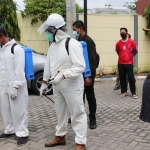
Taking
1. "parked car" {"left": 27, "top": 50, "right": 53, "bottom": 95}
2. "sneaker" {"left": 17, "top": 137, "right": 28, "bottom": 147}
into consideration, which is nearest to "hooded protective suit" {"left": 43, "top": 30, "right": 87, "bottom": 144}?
"sneaker" {"left": 17, "top": 137, "right": 28, "bottom": 147}

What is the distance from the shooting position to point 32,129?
5.15 meters

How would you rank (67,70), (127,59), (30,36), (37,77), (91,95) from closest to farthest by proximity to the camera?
(67,70)
(91,95)
(127,59)
(37,77)
(30,36)

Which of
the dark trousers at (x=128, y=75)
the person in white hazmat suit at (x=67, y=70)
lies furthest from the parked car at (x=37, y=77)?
the person in white hazmat suit at (x=67, y=70)

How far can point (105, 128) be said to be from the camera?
5133 millimetres

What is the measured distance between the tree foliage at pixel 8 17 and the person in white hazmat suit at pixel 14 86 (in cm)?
627

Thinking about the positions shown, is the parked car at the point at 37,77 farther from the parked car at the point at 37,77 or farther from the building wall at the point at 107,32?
the building wall at the point at 107,32

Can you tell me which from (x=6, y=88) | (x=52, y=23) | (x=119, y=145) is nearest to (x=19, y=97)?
(x=6, y=88)

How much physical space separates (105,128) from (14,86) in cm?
184

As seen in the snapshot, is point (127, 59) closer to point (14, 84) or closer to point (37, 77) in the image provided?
point (37, 77)

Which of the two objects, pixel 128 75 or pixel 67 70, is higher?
pixel 67 70

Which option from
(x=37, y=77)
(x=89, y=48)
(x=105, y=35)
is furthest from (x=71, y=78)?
(x=105, y=35)

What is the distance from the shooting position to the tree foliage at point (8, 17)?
1047 cm

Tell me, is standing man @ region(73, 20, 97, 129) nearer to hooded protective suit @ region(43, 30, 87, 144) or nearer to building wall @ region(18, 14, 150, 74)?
hooded protective suit @ region(43, 30, 87, 144)

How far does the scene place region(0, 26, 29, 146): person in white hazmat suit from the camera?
4.25 meters
